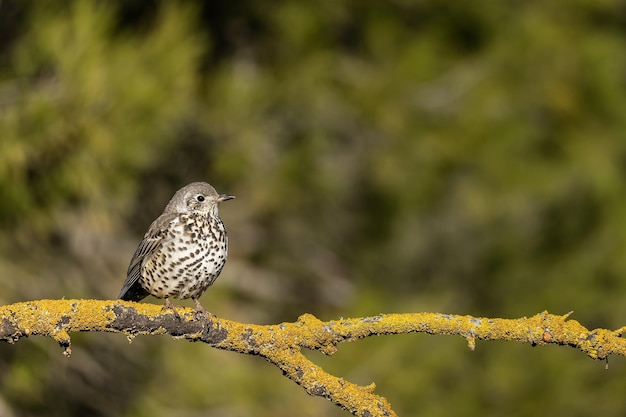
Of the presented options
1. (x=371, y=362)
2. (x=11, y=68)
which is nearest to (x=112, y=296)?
(x=11, y=68)

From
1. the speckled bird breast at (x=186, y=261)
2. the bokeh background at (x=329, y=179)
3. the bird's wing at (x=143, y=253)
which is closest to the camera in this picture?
the speckled bird breast at (x=186, y=261)

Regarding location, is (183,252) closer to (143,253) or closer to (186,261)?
(186,261)

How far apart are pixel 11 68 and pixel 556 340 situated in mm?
3072

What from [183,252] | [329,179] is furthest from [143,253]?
[329,179]

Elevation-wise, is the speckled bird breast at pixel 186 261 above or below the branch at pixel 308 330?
above

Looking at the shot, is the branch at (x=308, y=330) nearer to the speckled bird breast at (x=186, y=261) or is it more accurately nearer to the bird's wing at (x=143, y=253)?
the speckled bird breast at (x=186, y=261)

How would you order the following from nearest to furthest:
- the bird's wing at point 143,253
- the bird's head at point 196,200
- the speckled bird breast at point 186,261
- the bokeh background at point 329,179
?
1. the speckled bird breast at point 186,261
2. the bird's wing at point 143,253
3. the bird's head at point 196,200
4. the bokeh background at point 329,179

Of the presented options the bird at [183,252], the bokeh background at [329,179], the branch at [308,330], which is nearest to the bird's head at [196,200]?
the bird at [183,252]

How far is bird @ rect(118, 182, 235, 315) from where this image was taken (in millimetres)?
3732

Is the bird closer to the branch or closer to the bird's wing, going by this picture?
the bird's wing

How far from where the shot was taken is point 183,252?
149 inches

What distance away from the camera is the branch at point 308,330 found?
8.81 feet

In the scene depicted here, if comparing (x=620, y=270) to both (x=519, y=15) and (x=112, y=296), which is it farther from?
(x=112, y=296)

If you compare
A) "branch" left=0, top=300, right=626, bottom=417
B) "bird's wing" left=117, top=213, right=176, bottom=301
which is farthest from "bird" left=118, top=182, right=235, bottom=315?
"branch" left=0, top=300, right=626, bottom=417
